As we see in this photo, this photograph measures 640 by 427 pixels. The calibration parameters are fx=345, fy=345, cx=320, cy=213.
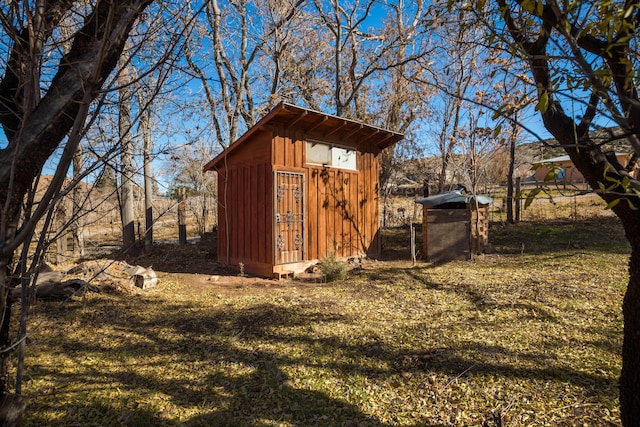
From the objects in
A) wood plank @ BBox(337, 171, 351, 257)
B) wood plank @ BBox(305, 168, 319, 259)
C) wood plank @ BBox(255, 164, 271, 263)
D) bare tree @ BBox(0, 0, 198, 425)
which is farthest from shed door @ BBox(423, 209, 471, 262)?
bare tree @ BBox(0, 0, 198, 425)

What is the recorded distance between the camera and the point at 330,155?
8.38 metres

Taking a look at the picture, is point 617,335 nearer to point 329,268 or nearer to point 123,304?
point 329,268

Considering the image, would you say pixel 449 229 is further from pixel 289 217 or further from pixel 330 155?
pixel 289 217

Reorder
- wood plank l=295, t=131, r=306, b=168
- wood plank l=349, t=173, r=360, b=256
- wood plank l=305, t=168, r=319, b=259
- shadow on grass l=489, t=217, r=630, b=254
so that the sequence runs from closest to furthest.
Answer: wood plank l=295, t=131, r=306, b=168 → wood plank l=305, t=168, r=319, b=259 → shadow on grass l=489, t=217, r=630, b=254 → wood plank l=349, t=173, r=360, b=256

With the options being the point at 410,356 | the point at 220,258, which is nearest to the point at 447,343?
the point at 410,356

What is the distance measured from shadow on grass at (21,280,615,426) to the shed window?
428 cm

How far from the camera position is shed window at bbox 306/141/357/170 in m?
8.04

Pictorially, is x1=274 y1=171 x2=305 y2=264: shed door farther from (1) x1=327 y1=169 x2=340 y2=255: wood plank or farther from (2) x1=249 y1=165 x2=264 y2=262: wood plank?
(1) x1=327 y1=169 x2=340 y2=255: wood plank

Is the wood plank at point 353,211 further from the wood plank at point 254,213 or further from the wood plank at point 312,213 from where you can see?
the wood plank at point 254,213

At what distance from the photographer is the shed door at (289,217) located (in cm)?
740

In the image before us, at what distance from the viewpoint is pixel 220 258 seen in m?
9.36

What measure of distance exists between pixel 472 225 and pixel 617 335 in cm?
477

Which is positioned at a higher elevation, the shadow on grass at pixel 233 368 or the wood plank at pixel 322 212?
the wood plank at pixel 322 212

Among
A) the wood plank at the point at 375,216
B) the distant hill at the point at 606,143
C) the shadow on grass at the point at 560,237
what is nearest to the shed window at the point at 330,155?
the wood plank at the point at 375,216
